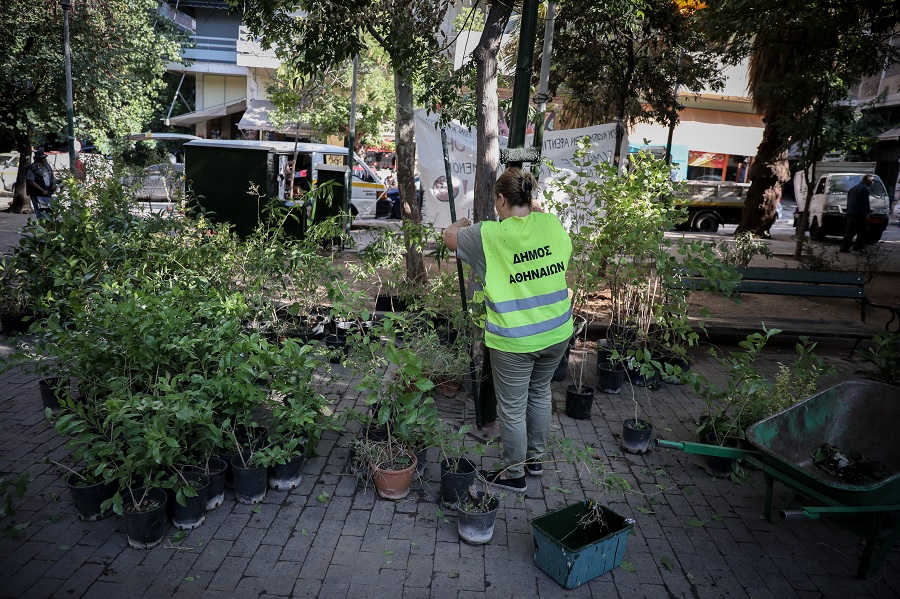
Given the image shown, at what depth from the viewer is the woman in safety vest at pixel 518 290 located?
11.3 ft

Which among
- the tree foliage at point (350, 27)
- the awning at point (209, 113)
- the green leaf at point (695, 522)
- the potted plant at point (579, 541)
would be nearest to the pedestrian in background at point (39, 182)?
the tree foliage at point (350, 27)

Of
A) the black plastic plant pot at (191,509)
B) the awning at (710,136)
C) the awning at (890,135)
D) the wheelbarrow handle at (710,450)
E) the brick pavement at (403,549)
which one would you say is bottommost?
the brick pavement at (403,549)

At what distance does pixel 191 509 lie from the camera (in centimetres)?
331

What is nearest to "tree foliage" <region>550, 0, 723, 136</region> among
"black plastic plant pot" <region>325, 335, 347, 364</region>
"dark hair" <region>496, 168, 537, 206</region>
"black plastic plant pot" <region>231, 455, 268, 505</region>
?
"black plastic plant pot" <region>325, 335, 347, 364</region>

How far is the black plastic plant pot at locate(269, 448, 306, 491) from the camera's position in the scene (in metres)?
3.72

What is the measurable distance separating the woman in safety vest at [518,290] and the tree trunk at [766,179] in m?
13.1

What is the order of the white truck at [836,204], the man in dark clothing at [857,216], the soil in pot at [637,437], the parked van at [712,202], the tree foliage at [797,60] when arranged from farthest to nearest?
1. the parked van at [712,202]
2. the white truck at [836,204]
3. the man in dark clothing at [857,216]
4. the tree foliage at [797,60]
5. the soil in pot at [637,437]

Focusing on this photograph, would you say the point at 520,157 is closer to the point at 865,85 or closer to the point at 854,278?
the point at 854,278

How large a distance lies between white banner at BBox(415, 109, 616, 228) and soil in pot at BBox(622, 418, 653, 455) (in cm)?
433

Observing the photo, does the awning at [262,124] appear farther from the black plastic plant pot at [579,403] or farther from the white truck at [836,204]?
the black plastic plant pot at [579,403]

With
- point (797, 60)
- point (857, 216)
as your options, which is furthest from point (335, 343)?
point (857, 216)

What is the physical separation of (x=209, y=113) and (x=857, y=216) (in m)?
26.3

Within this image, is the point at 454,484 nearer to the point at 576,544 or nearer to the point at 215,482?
the point at 576,544

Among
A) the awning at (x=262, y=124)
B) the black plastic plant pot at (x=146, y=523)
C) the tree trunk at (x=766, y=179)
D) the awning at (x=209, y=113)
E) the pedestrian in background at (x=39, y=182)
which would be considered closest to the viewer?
the black plastic plant pot at (x=146, y=523)
